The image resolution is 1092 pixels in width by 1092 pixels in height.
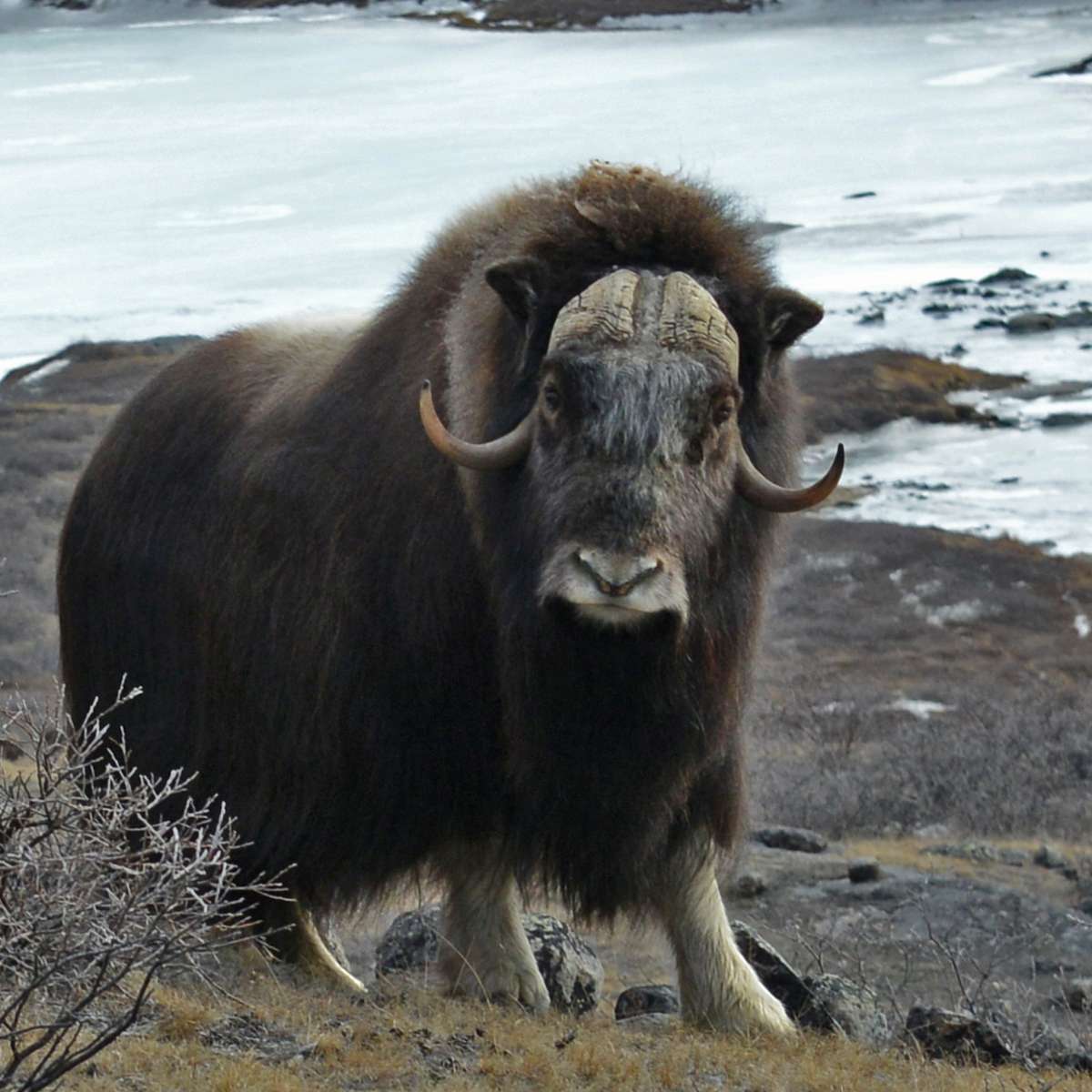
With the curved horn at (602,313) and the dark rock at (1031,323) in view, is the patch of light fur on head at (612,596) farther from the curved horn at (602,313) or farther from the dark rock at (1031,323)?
the dark rock at (1031,323)

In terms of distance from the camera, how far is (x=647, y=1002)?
479cm

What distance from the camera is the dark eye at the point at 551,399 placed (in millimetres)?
3672

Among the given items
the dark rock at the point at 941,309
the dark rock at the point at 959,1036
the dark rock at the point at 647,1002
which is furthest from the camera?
the dark rock at the point at 941,309

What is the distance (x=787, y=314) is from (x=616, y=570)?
969 millimetres

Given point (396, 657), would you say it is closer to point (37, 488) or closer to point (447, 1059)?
point (447, 1059)

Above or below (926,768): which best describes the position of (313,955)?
above

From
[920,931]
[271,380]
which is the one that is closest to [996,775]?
[920,931]

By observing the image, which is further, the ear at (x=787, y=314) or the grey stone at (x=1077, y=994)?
the grey stone at (x=1077, y=994)

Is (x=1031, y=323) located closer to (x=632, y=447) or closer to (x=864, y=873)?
(x=864, y=873)

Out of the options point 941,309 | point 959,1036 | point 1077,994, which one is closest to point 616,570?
point 959,1036

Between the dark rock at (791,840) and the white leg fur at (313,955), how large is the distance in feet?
11.8

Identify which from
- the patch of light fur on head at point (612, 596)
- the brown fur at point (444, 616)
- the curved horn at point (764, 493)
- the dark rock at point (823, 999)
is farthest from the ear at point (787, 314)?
the dark rock at point (823, 999)

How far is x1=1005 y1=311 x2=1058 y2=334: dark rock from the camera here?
30.0 meters

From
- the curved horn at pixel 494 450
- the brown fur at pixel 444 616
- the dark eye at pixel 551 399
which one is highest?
the dark eye at pixel 551 399
